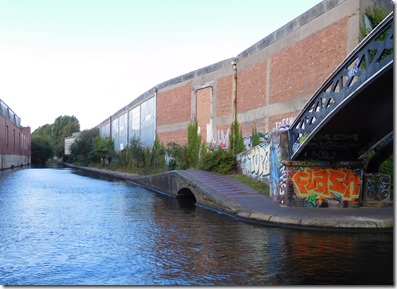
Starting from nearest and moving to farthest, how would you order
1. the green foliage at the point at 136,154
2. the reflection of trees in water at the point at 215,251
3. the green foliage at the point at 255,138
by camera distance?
the reflection of trees in water at the point at 215,251, the green foliage at the point at 255,138, the green foliage at the point at 136,154

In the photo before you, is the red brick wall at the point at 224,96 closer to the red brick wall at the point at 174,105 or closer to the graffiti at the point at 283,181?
the red brick wall at the point at 174,105

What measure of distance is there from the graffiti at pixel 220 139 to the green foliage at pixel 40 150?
210 ft

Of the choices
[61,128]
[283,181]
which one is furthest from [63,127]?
[283,181]

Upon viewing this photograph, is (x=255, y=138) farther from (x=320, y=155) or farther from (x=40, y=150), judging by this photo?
(x=40, y=150)

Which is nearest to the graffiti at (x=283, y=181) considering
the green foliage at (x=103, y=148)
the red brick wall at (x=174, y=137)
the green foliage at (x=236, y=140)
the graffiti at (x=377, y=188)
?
the graffiti at (x=377, y=188)

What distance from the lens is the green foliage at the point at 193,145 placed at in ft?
82.3

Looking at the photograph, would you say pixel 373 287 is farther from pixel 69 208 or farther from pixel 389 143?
pixel 69 208

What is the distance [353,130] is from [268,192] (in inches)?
171

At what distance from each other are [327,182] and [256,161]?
4.77m

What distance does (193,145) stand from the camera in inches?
1005

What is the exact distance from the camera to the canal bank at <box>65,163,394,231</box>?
1002 cm

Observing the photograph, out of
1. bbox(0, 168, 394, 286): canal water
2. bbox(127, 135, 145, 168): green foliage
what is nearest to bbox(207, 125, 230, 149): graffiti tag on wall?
bbox(127, 135, 145, 168): green foliage

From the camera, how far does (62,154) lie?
93.8 metres

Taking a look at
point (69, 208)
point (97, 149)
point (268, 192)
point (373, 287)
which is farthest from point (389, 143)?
point (97, 149)
